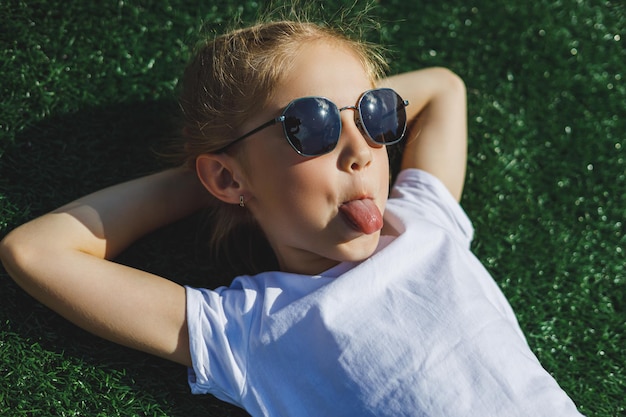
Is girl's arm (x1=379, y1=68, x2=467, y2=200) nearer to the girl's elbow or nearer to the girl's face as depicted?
the girl's face

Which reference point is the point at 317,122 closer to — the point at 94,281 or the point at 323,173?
the point at 323,173

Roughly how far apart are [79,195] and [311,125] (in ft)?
3.77

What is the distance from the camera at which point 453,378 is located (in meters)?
2.31

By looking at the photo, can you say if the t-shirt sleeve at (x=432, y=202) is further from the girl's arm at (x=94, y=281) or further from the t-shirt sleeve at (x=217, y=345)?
the girl's arm at (x=94, y=281)

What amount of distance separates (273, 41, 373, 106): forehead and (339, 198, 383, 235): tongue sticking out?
0.36 m

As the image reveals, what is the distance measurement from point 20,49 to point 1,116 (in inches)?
13.2

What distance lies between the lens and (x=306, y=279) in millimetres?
2541

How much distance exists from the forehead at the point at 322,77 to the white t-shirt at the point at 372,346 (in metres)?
0.58

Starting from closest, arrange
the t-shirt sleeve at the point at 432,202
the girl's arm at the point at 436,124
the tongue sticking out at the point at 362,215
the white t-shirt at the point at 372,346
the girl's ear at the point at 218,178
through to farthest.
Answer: the white t-shirt at the point at 372,346 < the tongue sticking out at the point at 362,215 < the girl's ear at the point at 218,178 < the t-shirt sleeve at the point at 432,202 < the girl's arm at the point at 436,124

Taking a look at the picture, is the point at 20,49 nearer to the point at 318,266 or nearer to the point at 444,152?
the point at 318,266

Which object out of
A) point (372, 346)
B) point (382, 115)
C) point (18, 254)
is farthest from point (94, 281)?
point (382, 115)

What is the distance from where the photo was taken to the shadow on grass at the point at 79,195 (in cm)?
262

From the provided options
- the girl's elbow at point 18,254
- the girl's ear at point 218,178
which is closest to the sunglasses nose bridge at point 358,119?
the girl's ear at point 218,178

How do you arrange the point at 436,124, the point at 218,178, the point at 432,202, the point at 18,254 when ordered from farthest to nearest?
the point at 436,124, the point at 432,202, the point at 218,178, the point at 18,254
